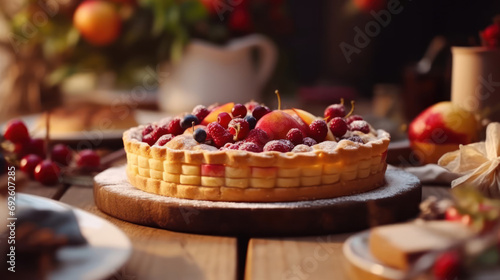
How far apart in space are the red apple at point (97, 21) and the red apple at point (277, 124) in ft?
5.11

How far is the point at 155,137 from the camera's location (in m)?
1.75

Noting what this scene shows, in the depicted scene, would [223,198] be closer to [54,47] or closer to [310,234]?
[310,234]

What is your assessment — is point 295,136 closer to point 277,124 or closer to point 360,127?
point 277,124

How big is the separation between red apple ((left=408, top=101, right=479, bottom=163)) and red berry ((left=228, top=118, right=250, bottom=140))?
796mm

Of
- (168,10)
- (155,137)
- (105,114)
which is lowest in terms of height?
(105,114)

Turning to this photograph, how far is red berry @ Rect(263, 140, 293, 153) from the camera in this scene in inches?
60.1

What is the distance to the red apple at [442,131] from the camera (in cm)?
211

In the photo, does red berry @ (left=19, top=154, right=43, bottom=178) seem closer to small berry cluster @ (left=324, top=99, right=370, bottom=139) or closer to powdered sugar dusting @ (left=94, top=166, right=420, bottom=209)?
powdered sugar dusting @ (left=94, top=166, right=420, bottom=209)

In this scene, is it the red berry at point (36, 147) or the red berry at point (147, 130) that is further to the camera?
the red berry at point (36, 147)

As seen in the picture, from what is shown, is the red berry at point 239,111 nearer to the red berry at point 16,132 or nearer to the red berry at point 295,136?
the red berry at point 295,136

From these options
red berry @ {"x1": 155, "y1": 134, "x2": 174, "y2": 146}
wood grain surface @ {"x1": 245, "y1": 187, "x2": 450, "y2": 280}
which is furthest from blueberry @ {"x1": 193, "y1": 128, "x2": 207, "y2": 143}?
wood grain surface @ {"x1": 245, "y1": 187, "x2": 450, "y2": 280}

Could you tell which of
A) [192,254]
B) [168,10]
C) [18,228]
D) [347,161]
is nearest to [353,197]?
[347,161]

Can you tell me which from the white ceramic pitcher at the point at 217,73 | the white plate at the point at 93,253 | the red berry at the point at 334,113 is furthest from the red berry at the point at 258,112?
the white ceramic pitcher at the point at 217,73

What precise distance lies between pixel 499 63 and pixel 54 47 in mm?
1968
